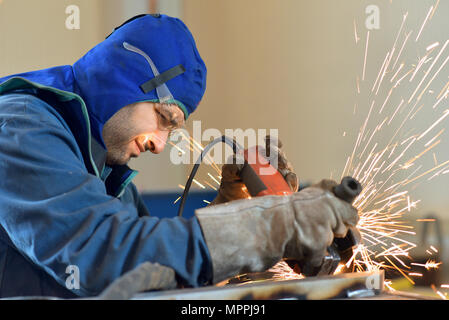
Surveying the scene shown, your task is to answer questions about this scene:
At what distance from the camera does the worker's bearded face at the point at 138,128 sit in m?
1.55

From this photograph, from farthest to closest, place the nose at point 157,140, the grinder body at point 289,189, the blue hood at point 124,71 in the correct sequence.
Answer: the nose at point 157,140 → the blue hood at point 124,71 → the grinder body at point 289,189

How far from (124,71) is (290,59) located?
2913 mm

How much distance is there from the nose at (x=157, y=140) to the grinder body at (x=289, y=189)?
28cm

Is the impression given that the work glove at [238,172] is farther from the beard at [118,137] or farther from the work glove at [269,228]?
the work glove at [269,228]

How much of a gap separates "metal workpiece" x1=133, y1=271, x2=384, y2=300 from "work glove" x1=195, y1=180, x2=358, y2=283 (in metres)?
0.06

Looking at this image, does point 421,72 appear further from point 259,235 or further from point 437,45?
point 259,235

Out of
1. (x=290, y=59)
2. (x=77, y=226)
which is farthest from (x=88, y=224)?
(x=290, y=59)

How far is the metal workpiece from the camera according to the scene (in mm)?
1003

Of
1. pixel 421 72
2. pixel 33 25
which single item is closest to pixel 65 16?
pixel 33 25

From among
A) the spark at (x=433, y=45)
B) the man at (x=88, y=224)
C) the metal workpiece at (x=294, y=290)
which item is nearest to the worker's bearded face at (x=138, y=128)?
the man at (x=88, y=224)

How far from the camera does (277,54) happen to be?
4.24 meters

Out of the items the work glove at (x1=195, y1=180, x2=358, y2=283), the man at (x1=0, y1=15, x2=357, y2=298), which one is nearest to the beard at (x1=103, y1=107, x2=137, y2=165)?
the man at (x1=0, y1=15, x2=357, y2=298)
